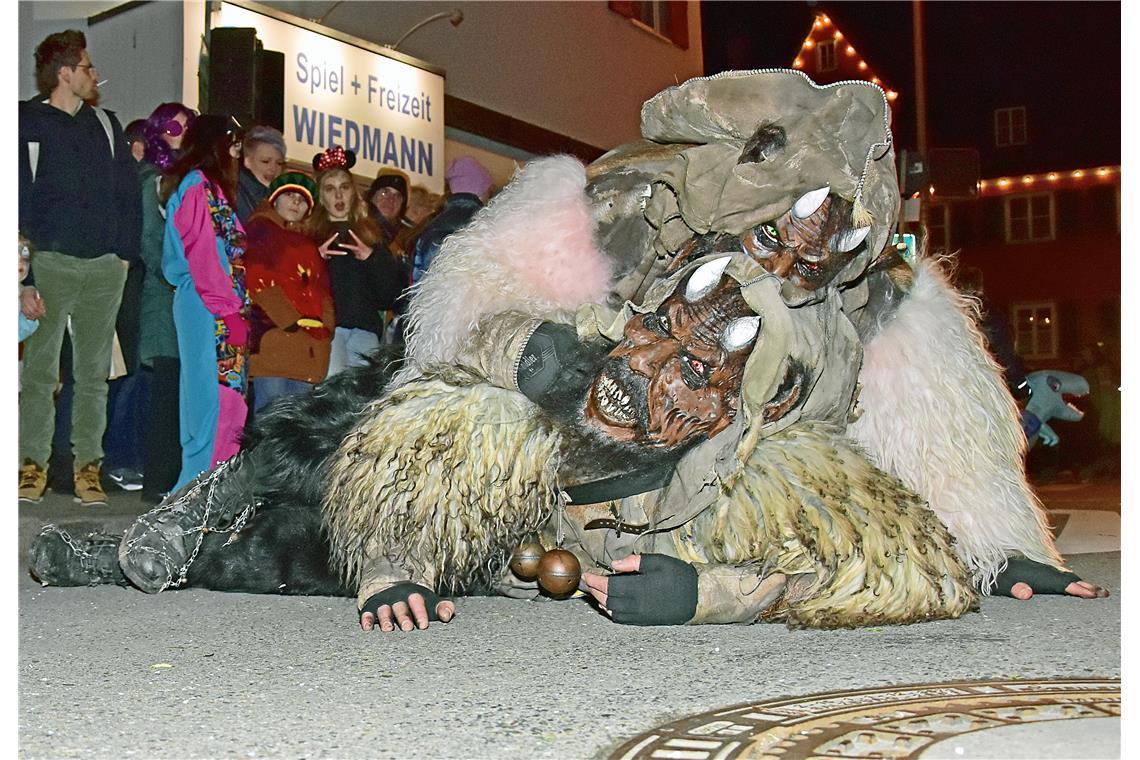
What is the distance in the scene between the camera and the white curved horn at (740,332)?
2793mm

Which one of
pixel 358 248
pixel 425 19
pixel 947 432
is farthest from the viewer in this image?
pixel 425 19

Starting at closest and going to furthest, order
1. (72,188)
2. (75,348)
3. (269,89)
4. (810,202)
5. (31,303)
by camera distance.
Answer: (810,202)
(31,303)
(72,188)
(75,348)
(269,89)

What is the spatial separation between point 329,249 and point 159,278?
803 millimetres

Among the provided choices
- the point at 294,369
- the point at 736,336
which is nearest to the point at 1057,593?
the point at 736,336

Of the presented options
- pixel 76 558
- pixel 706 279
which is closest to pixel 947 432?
pixel 706 279

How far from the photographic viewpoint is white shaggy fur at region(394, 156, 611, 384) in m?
2.89

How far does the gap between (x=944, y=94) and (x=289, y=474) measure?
1107 inches

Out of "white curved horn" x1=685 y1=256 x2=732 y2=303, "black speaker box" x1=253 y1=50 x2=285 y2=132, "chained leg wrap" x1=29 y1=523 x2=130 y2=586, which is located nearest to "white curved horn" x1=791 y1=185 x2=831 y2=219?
"white curved horn" x1=685 y1=256 x2=732 y2=303

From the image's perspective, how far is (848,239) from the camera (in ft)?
9.08

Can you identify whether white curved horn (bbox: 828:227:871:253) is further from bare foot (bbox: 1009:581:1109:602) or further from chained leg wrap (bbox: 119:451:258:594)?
chained leg wrap (bbox: 119:451:258:594)

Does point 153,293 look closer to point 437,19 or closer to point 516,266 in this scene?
point 516,266

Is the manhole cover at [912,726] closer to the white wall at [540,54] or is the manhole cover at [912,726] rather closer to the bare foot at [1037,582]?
the bare foot at [1037,582]

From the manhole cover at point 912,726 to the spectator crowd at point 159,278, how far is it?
305cm

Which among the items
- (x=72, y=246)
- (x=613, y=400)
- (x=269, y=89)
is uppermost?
(x=269, y=89)
